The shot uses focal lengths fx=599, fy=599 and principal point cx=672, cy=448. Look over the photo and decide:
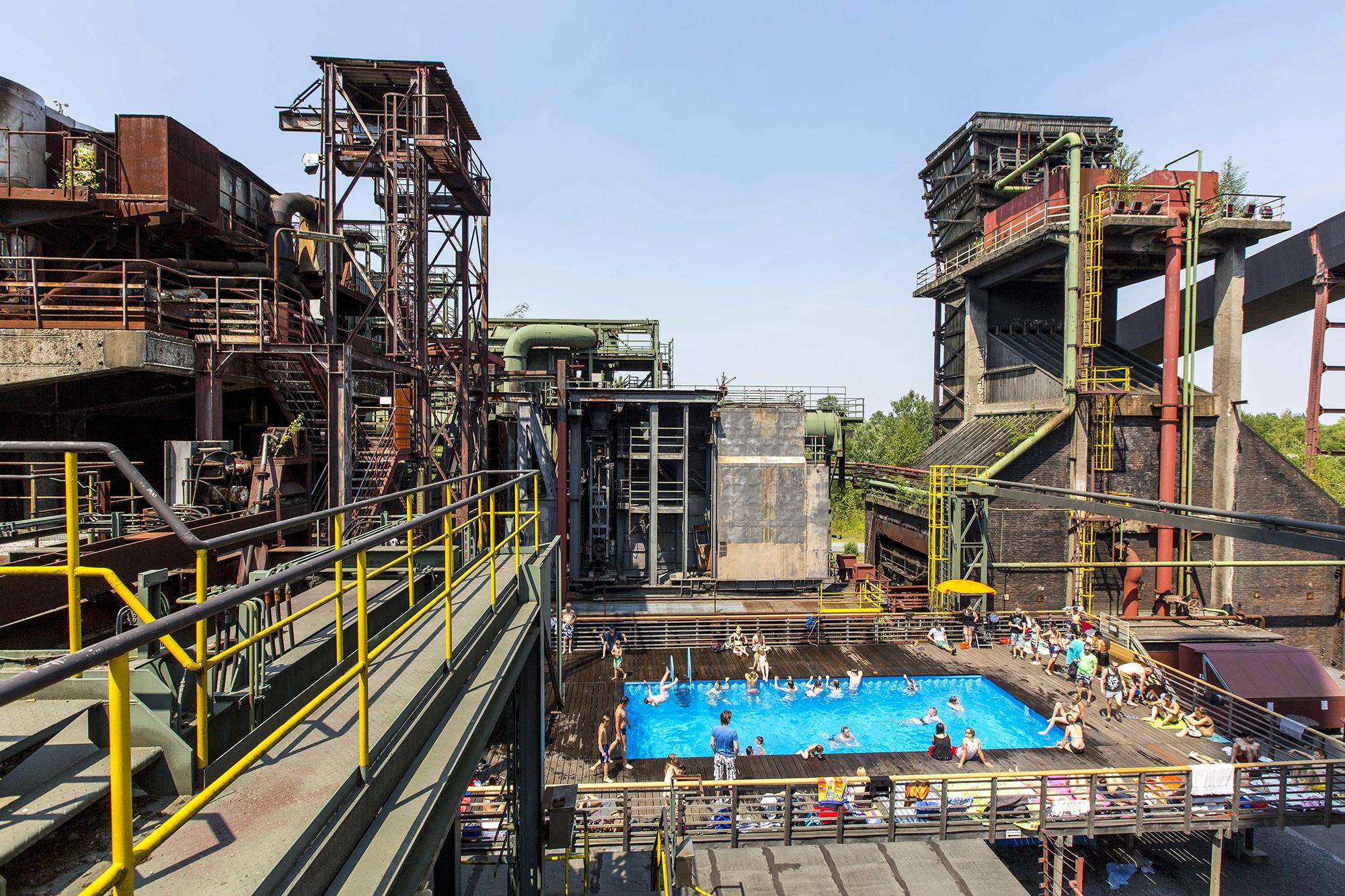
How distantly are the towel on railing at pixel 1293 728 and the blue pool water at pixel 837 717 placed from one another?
4.33 m

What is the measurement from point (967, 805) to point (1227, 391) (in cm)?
1915

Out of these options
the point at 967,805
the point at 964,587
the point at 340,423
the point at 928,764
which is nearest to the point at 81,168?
the point at 340,423

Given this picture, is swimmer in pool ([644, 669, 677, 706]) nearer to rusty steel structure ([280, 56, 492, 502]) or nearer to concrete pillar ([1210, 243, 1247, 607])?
rusty steel structure ([280, 56, 492, 502])

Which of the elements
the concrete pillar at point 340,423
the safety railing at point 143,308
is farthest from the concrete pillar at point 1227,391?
the safety railing at point 143,308

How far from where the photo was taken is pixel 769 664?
16703 millimetres

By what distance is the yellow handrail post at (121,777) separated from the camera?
133cm

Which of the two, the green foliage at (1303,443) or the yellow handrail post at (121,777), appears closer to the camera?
the yellow handrail post at (121,777)

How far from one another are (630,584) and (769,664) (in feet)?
23.6

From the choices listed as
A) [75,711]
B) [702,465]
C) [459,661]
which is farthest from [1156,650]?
[75,711]

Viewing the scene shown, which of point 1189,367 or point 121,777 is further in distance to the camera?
point 1189,367

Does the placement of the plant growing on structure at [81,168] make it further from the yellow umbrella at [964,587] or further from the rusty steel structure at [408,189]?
the yellow umbrella at [964,587]

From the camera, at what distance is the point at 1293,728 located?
40.8 ft

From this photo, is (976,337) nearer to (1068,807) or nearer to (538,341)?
(538,341)

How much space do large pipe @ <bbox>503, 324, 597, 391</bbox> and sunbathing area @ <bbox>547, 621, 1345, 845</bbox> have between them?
1300 cm
